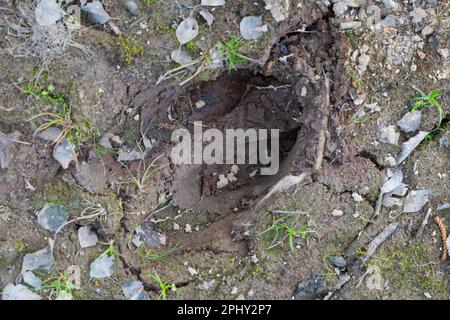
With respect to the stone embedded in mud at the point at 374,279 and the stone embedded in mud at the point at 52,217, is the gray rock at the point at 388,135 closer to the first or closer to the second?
the stone embedded in mud at the point at 374,279

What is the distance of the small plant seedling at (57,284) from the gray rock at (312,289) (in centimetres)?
101

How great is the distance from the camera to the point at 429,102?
270 cm

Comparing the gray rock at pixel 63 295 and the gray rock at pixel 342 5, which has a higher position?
the gray rock at pixel 342 5

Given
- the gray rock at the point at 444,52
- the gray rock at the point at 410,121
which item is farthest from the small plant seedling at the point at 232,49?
the gray rock at the point at 444,52

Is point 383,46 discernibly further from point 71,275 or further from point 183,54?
point 71,275

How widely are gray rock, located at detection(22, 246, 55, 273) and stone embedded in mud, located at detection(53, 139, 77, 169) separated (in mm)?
393

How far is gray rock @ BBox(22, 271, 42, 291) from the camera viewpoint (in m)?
2.64

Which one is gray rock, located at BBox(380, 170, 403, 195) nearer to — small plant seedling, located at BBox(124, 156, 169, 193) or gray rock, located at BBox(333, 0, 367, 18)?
gray rock, located at BBox(333, 0, 367, 18)

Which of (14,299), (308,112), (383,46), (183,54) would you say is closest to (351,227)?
(308,112)

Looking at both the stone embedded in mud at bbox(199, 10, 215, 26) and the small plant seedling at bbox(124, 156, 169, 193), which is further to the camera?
the small plant seedling at bbox(124, 156, 169, 193)

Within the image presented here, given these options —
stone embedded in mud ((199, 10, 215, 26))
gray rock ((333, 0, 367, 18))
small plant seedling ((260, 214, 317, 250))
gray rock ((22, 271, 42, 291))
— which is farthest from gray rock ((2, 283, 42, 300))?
gray rock ((333, 0, 367, 18))

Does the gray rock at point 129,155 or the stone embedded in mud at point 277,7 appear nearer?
the stone embedded in mud at point 277,7

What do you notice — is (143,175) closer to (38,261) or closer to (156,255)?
(156,255)

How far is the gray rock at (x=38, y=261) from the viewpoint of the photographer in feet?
8.67
